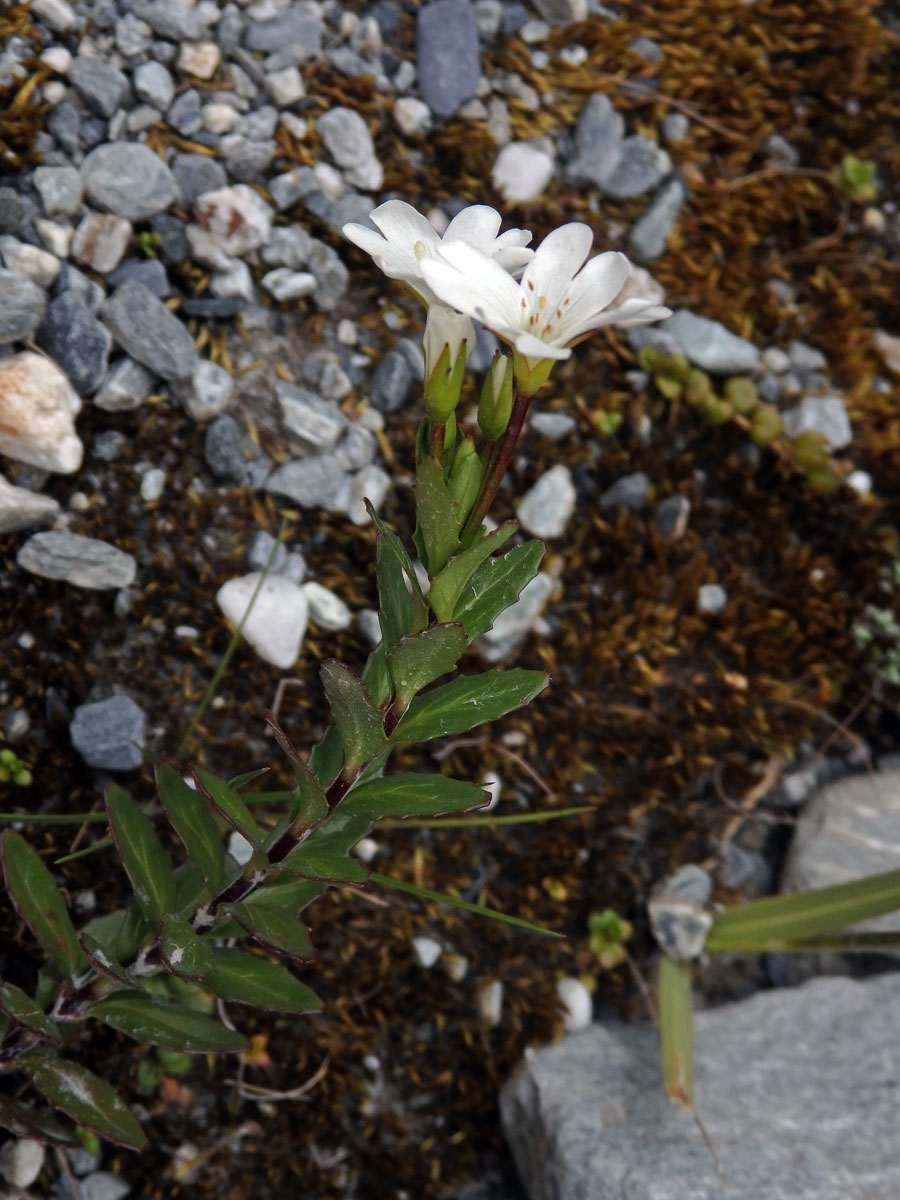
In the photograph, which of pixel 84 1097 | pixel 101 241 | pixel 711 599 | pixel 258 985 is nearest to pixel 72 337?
pixel 101 241

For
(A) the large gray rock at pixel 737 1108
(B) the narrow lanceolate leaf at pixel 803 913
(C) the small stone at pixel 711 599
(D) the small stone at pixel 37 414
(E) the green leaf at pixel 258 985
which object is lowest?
(A) the large gray rock at pixel 737 1108

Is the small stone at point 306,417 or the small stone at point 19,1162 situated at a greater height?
the small stone at point 306,417

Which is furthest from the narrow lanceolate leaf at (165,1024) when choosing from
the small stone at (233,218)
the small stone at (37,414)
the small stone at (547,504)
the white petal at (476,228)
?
the small stone at (233,218)

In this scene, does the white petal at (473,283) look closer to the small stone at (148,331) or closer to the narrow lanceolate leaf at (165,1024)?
the small stone at (148,331)

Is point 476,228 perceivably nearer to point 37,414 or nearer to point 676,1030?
point 37,414

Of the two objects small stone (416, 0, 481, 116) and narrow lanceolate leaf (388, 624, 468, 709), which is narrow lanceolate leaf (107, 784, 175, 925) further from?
small stone (416, 0, 481, 116)

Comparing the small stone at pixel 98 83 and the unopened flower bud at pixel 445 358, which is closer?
the unopened flower bud at pixel 445 358
